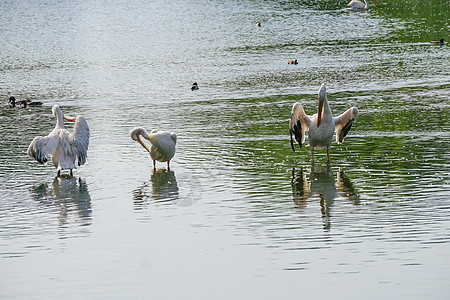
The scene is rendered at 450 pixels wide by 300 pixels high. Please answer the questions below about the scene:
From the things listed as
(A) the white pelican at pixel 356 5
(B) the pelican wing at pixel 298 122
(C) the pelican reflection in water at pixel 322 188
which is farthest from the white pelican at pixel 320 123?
(A) the white pelican at pixel 356 5

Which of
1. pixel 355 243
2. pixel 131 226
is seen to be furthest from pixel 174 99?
pixel 355 243

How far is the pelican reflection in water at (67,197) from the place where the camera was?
34.9ft

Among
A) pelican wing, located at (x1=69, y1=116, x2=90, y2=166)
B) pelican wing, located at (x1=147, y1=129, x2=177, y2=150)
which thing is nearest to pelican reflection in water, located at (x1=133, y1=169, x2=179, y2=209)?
pelican wing, located at (x1=147, y1=129, x2=177, y2=150)

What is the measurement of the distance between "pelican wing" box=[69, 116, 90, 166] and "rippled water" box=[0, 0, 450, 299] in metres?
0.31

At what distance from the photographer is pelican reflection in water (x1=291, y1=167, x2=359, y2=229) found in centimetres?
1092

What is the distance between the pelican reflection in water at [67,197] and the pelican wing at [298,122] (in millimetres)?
3418

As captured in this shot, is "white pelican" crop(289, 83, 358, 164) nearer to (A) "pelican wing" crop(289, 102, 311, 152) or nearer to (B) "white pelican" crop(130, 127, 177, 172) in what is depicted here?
(A) "pelican wing" crop(289, 102, 311, 152)

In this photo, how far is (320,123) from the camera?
13180mm

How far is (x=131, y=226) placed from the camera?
33.1 ft

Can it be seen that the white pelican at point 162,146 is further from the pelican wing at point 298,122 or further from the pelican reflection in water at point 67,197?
the pelican wing at point 298,122

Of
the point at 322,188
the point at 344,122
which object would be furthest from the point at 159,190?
the point at 344,122

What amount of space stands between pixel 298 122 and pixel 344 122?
2.61 ft

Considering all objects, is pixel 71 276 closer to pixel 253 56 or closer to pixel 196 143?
pixel 196 143

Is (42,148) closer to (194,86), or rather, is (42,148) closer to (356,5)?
(194,86)
